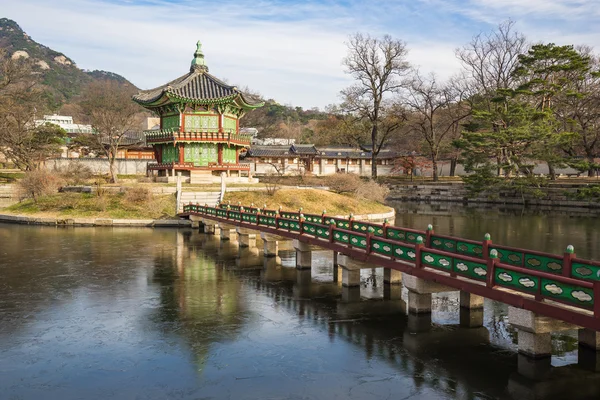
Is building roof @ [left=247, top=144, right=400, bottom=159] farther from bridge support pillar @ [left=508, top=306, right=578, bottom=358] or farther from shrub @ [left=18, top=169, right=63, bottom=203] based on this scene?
bridge support pillar @ [left=508, top=306, right=578, bottom=358]

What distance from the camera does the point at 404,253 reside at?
55.3 ft

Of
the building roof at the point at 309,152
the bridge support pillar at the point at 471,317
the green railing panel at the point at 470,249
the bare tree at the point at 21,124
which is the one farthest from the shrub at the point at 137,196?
the building roof at the point at 309,152

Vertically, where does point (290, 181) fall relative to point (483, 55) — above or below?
below

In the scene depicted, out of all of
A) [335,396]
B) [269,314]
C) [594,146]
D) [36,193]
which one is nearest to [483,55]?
[594,146]

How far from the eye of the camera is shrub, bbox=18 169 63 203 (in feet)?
148

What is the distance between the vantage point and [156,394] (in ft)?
37.0

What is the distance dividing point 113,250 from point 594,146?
62355 mm

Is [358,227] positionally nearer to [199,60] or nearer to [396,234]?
[396,234]

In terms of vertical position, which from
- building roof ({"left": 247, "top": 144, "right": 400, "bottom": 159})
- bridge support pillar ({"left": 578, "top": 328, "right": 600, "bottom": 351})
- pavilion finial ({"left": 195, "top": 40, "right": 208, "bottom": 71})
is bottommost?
bridge support pillar ({"left": 578, "top": 328, "right": 600, "bottom": 351})

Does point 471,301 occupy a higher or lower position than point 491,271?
lower

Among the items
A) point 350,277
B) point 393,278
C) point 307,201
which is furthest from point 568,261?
point 307,201

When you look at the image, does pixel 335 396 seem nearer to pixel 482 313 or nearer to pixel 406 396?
pixel 406 396

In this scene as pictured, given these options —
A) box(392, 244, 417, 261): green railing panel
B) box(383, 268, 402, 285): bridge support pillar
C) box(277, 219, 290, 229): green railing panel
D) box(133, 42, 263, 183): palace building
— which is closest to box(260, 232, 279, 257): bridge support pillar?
box(277, 219, 290, 229): green railing panel

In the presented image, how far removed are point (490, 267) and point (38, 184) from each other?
140ft
